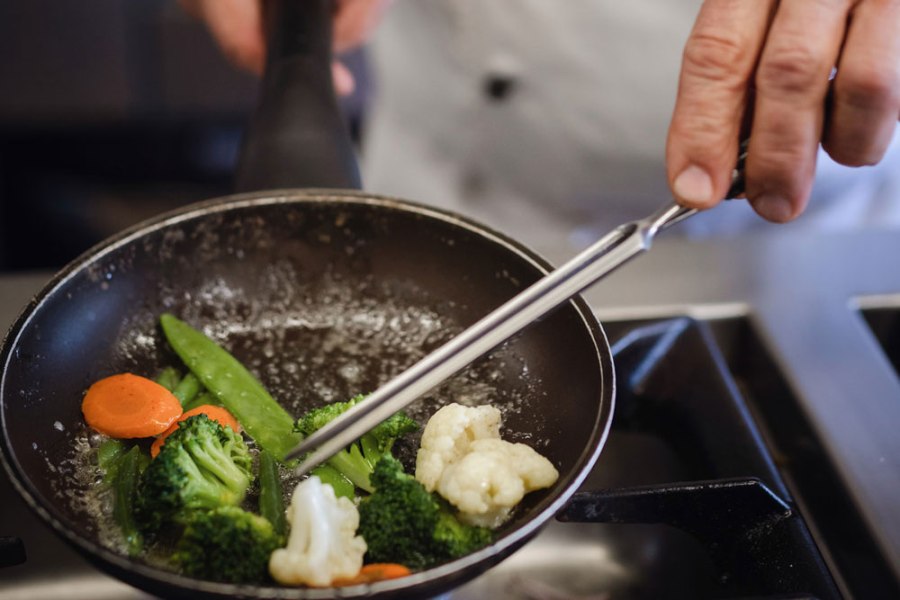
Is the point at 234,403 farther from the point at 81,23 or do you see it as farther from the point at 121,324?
the point at 81,23

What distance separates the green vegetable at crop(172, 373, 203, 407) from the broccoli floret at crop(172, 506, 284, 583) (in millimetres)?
292

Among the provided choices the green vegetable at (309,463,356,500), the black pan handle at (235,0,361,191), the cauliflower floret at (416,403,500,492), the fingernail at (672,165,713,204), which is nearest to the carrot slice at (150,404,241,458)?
the green vegetable at (309,463,356,500)

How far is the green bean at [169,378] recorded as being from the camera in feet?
3.83

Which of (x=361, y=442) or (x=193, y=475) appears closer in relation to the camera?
(x=193, y=475)

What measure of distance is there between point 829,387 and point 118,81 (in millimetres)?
2674

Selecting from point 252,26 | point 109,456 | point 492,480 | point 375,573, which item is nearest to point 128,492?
point 109,456

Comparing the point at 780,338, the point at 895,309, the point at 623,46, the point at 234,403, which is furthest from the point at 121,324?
the point at 895,309

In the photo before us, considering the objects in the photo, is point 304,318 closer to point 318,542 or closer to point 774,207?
point 318,542

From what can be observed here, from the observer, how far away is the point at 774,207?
99 cm

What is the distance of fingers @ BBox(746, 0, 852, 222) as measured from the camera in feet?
2.98

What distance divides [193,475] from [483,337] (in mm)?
351

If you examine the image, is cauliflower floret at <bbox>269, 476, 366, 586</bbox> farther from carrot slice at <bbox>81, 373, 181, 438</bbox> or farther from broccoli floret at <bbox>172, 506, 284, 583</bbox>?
carrot slice at <bbox>81, 373, 181, 438</bbox>

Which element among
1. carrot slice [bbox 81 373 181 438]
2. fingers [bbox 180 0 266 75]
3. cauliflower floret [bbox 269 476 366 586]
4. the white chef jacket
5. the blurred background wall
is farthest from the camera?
the blurred background wall

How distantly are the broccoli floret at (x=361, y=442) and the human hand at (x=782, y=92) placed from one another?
16.8 inches
